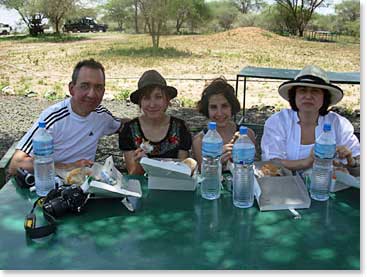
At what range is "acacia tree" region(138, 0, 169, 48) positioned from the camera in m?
14.8

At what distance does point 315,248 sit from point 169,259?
41 centimetres

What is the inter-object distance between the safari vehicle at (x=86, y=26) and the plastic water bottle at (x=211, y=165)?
1865cm

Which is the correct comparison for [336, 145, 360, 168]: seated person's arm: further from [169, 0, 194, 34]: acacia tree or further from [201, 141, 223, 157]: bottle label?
[169, 0, 194, 34]: acacia tree

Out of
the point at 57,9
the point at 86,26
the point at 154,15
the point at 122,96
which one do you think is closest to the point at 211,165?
the point at 122,96

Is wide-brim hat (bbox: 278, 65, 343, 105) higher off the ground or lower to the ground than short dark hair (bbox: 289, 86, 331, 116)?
higher

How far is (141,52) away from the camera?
535 inches

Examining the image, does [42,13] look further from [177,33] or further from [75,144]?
[75,144]

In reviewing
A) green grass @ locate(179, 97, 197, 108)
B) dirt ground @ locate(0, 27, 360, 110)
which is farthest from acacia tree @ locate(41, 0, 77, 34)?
green grass @ locate(179, 97, 197, 108)

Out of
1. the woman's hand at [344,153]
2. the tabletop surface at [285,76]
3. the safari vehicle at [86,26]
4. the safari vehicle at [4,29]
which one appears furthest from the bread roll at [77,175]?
the safari vehicle at [86,26]

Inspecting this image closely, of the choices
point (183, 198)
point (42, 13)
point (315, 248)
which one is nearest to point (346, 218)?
point (315, 248)

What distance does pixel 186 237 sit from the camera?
1293 mm

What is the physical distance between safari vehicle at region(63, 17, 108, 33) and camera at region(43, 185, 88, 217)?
1870cm

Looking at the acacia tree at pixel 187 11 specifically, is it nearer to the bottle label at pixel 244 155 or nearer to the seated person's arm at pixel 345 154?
the seated person's arm at pixel 345 154

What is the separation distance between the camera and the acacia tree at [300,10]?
17.6 m
